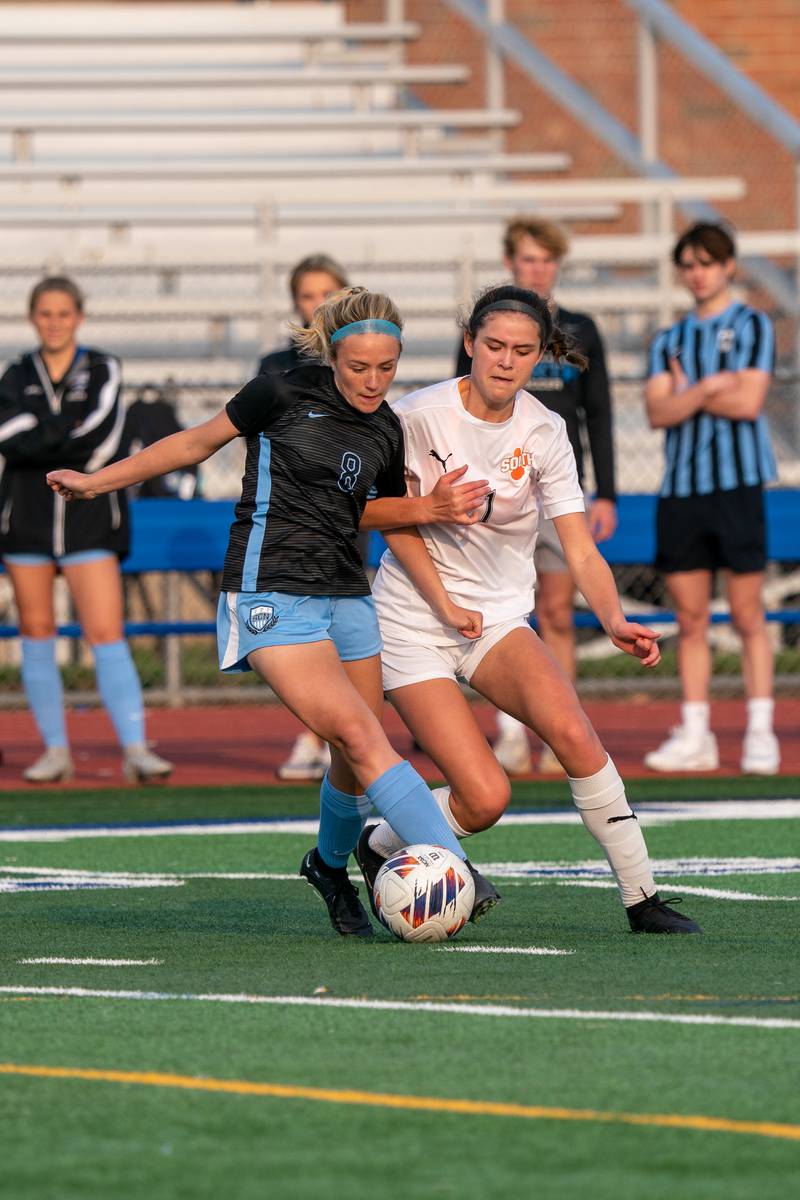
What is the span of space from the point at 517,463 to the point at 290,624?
2.78ft

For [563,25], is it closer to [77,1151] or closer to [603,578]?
[603,578]

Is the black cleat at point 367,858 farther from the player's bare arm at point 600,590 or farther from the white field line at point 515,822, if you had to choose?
the white field line at point 515,822

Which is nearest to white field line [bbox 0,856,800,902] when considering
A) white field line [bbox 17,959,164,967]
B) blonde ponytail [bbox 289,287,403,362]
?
white field line [bbox 17,959,164,967]

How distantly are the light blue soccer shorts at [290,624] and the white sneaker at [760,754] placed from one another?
5096mm

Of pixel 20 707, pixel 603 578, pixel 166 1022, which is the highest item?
pixel 603 578

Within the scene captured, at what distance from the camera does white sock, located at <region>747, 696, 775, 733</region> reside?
37.2 ft

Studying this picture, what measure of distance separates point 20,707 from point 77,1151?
40.9 feet

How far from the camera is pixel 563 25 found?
21156 mm

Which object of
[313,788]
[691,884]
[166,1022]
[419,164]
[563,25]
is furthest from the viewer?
[419,164]

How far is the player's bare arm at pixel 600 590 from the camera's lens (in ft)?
20.3

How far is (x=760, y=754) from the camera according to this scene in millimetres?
11477

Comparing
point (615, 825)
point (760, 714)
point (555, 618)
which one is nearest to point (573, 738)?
point (615, 825)

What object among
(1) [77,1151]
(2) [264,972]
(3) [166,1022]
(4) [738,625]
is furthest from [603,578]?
(4) [738,625]

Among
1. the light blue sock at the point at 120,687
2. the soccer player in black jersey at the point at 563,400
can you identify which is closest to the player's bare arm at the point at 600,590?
the soccer player in black jersey at the point at 563,400
